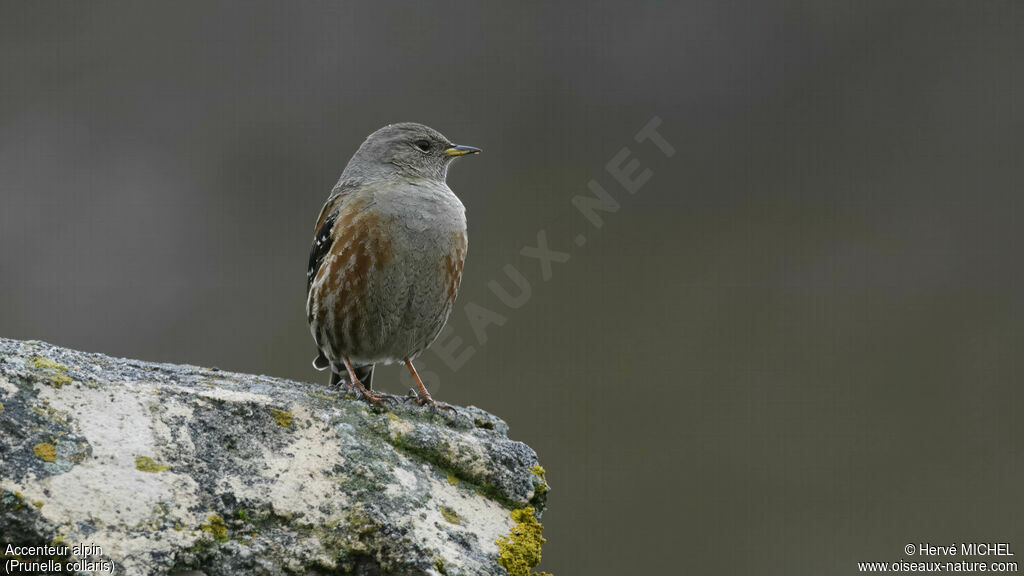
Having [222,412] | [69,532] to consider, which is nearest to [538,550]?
[222,412]

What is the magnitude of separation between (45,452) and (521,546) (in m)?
1.41

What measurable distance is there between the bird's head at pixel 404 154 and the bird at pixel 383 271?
0.58 ft

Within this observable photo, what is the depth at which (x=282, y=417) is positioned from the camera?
2.91 metres

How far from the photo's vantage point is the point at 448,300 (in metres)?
4.66

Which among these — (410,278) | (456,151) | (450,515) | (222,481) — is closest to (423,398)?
(410,278)

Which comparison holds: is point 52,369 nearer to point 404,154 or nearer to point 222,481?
point 222,481

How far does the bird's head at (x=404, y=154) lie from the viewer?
5.07 m

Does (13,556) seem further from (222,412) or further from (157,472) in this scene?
(222,412)

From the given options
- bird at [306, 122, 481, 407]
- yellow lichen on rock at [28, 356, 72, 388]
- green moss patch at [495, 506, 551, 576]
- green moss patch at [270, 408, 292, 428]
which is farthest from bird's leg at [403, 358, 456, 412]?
yellow lichen on rock at [28, 356, 72, 388]

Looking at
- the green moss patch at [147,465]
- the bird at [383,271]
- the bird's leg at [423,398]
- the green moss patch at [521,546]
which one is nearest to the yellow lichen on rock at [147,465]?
the green moss patch at [147,465]

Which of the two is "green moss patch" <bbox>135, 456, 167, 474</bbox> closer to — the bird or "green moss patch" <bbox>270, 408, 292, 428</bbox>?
"green moss patch" <bbox>270, 408, 292, 428</bbox>

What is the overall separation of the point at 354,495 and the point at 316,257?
225 cm

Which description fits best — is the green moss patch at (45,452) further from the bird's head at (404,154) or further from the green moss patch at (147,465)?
the bird's head at (404,154)

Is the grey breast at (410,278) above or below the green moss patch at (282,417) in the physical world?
above
